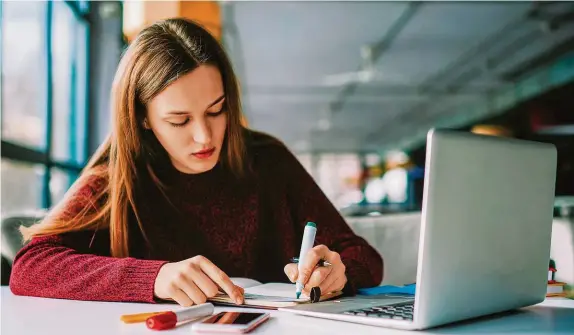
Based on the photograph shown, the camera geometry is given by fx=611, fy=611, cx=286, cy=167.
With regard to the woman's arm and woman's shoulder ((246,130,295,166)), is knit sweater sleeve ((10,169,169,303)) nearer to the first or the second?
the woman's arm

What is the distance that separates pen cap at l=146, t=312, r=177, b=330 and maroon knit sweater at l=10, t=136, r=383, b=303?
16.7 inches

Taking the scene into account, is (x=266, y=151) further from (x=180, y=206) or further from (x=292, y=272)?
(x=292, y=272)

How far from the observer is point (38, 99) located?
10.2 ft

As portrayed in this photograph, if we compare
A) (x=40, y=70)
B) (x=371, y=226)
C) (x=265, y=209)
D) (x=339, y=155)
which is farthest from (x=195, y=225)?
(x=339, y=155)

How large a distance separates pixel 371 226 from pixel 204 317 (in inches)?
36.3

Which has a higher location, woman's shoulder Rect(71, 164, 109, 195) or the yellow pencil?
woman's shoulder Rect(71, 164, 109, 195)

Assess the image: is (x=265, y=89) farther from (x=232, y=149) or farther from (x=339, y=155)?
(x=339, y=155)

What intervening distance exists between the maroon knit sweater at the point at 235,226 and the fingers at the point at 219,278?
0.87 feet

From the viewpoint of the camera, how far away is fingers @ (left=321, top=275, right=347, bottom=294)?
1065 mm

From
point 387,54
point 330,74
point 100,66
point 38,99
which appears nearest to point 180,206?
point 38,99

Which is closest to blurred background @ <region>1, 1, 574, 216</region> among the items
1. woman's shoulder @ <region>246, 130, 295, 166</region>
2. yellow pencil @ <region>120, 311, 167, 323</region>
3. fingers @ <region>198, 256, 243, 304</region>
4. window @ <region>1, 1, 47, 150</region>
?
window @ <region>1, 1, 47, 150</region>

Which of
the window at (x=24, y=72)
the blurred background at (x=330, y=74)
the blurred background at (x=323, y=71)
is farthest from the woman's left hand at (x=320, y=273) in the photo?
the window at (x=24, y=72)

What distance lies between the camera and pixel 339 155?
18.7 meters

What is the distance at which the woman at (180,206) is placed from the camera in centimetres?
107
